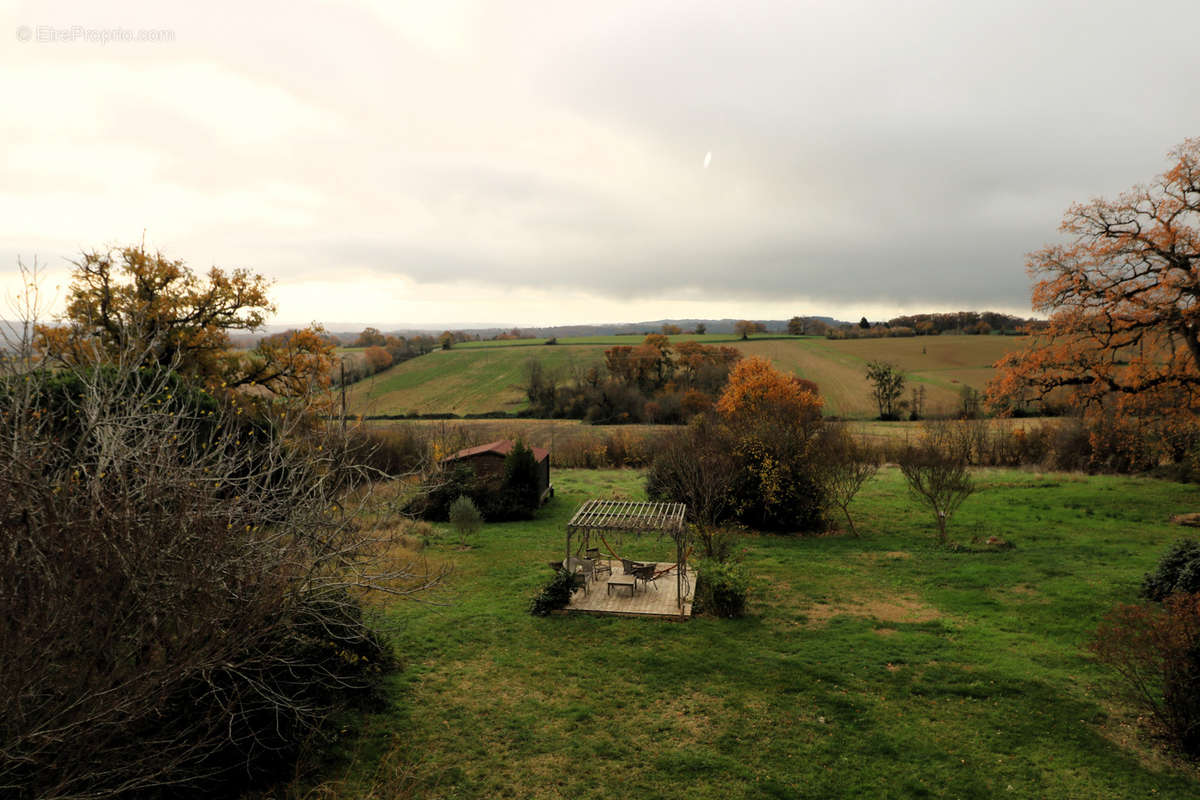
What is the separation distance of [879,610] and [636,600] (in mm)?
5237

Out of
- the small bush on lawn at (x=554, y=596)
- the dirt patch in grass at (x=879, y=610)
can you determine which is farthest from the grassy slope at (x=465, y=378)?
the dirt patch in grass at (x=879, y=610)

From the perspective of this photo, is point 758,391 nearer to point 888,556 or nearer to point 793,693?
point 888,556

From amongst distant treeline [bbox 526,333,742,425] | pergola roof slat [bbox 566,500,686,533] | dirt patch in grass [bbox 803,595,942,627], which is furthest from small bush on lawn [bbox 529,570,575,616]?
distant treeline [bbox 526,333,742,425]

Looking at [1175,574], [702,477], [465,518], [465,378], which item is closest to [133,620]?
[465,518]

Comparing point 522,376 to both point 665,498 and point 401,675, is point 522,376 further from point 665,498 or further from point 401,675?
point 401,675

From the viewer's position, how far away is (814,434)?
25.3 meters

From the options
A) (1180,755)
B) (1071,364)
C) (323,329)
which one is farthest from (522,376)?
(1180,755)

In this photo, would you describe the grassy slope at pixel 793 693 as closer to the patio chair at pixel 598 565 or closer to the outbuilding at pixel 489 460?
the patio chair at pixel 598 565

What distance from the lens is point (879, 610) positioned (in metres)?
13.0

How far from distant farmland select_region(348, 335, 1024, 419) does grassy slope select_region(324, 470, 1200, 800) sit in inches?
1564

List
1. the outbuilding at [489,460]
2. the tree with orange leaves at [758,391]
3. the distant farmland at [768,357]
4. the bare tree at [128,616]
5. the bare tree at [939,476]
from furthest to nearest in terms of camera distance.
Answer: the distant farmland at [768,357]
the tree with orange leaves at [758,391]
the outbuilding at [489,460]
the bare tree at [939,476]
the bare tree at [128,616]

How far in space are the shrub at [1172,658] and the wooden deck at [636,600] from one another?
278 inches

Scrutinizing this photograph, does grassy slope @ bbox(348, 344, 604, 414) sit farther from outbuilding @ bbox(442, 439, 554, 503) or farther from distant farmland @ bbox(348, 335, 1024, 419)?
outbuilding @ bbox(442, 439, 554, 503)

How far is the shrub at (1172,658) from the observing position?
25.5 ft
